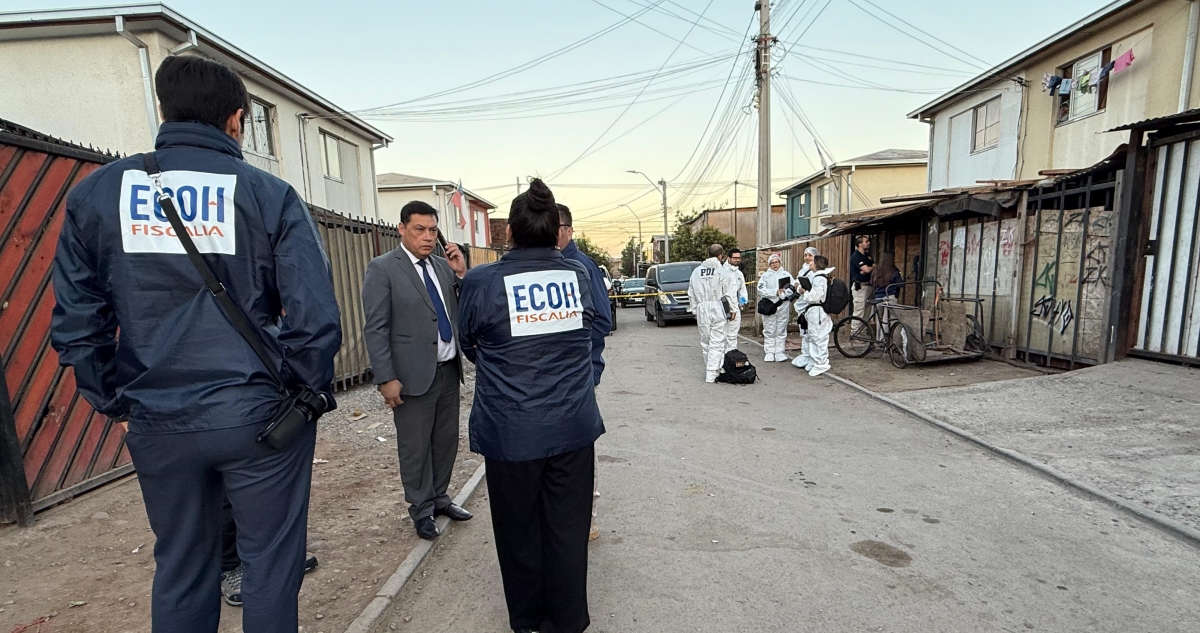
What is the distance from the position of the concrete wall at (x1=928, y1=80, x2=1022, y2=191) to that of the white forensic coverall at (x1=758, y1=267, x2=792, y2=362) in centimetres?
888

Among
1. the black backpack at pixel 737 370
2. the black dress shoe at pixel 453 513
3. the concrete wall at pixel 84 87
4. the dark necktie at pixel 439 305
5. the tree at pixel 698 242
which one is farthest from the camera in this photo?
the tree at pixel 698 242

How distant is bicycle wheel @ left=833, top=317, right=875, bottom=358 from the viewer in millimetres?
10125

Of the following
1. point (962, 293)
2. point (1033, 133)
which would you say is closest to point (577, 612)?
point (962, 293)

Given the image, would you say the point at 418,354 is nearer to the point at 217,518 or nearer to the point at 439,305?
the point at 439,305

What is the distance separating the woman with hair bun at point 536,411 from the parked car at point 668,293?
45.4ft

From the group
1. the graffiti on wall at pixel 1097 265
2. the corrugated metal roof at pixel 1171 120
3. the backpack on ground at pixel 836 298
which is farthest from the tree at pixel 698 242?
the corrugated metal roof at pixel 1171 120

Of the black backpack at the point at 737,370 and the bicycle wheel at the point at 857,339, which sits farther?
the bicycle wheel at the point at 857,339

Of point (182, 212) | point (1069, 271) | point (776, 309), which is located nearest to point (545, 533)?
point (182, 212)

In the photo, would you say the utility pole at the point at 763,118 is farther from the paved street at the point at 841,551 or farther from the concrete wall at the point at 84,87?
the concrete wall at the point at 84,87

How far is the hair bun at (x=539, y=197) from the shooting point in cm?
254

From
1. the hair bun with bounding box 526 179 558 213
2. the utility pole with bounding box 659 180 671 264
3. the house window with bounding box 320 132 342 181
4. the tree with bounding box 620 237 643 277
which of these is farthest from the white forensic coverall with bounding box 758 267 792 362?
the tree with bounding box 620 237 643 277

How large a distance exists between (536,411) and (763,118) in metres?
15.1

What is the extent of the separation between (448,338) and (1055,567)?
377 centimetres

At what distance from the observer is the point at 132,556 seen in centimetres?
342
